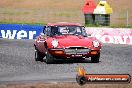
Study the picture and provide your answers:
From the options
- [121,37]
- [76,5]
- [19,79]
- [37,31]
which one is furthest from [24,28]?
[76,5]

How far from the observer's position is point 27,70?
16438mm

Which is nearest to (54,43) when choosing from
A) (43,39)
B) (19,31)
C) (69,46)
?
(69,46)

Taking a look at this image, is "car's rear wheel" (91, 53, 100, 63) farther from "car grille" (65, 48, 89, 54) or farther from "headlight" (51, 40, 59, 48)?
"headlight" (51, 40, 59, 48)

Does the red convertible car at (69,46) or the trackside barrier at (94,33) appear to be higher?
the red convertible car at (69,46)

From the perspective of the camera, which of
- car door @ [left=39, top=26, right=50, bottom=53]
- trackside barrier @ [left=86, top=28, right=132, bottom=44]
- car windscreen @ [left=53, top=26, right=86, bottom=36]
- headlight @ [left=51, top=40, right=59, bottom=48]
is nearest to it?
headlight @ [left=51, top=40, right=59, bottom=48]

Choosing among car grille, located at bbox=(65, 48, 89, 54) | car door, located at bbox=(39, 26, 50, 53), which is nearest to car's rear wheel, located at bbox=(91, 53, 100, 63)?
car grille, located at bbox=(65, 48, 89, 54)

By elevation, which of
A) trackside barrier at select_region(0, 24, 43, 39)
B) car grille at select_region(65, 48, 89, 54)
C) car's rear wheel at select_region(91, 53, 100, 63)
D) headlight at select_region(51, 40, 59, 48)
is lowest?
trackside barrier at select_region(0, 24, 43, 39)

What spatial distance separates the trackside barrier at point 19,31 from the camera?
34706mm

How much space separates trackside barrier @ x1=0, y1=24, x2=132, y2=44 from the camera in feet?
99.1

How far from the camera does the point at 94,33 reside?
104ft

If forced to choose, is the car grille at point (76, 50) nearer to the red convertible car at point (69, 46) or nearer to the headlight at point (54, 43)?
the red convertible car at point (69, 46)

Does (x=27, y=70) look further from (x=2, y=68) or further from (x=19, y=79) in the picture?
(x=19, y=79)

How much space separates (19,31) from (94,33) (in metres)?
5.63

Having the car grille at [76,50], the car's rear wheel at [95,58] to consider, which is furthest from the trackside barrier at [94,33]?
the car grille at [76,50]
